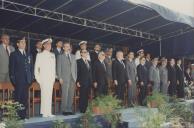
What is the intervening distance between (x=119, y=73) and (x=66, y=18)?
6.67 ft

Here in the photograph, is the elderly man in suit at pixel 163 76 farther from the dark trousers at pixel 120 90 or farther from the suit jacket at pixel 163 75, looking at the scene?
the dark trousers at pixel 120 90

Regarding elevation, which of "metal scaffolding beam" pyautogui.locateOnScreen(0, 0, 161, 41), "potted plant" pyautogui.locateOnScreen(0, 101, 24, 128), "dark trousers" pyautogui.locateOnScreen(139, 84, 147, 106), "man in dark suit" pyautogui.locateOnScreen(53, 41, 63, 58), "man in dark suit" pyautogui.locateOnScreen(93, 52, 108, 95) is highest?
"metal scaffolding beam" pyautogui.locateOnScreen(0, 0, 161, 41)

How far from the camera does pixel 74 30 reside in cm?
1050

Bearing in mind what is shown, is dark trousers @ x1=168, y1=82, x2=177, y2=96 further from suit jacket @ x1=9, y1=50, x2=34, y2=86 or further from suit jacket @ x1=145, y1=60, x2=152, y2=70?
suit jacket @ x1=9, y1=50, x2=34, y2=86

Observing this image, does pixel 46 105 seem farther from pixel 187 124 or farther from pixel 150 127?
pixel 187 124

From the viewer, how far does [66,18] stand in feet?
30.8

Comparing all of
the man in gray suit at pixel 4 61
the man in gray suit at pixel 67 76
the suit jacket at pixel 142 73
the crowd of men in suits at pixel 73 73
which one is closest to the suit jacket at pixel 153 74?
the crowd of men in suits at pixel 73 73

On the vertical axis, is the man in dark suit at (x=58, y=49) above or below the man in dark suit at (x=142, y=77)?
above

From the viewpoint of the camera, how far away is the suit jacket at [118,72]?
28.3ft

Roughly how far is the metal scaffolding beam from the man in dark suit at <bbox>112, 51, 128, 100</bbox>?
1.48 meters

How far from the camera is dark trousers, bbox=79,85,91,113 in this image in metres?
7.64

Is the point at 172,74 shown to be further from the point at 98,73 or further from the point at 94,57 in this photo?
the point at 98,73

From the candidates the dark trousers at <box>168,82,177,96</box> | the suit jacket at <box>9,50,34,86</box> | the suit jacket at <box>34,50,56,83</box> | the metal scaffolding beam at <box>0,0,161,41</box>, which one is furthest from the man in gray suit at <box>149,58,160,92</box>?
the suit jacket at <box>9,50,34,86</box>

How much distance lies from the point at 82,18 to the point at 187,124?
12.1 ft
